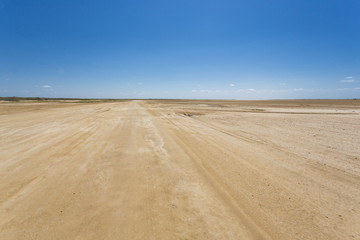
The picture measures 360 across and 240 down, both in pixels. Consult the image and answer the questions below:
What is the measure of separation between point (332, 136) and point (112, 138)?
9376mm

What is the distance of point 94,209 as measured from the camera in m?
2.38

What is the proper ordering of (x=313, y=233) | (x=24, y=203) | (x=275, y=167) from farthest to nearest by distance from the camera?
(x=275, y=167) < (x=24, y=203) < (x=313, y=233)

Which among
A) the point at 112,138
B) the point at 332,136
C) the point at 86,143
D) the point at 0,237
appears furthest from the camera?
the point at 332,136

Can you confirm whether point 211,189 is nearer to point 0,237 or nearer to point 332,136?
point 0,237

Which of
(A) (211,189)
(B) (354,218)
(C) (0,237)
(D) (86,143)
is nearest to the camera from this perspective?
(C) (0,237)

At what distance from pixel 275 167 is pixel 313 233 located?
84.3 inches

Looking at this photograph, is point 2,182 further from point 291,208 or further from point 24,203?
point 291,208

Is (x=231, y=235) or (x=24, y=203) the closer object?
(x=231, y=235)

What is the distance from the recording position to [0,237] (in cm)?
189

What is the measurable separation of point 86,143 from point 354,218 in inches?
259

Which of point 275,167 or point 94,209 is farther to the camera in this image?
point 275,167

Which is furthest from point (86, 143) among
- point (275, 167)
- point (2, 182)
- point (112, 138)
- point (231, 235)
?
point (275, 167)

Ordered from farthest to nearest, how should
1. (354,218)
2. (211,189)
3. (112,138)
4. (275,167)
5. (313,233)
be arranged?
(112,138) → (275,167) → (211,189) → (354,218) → (313,233)

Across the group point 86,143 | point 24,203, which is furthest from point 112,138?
point 24,203
